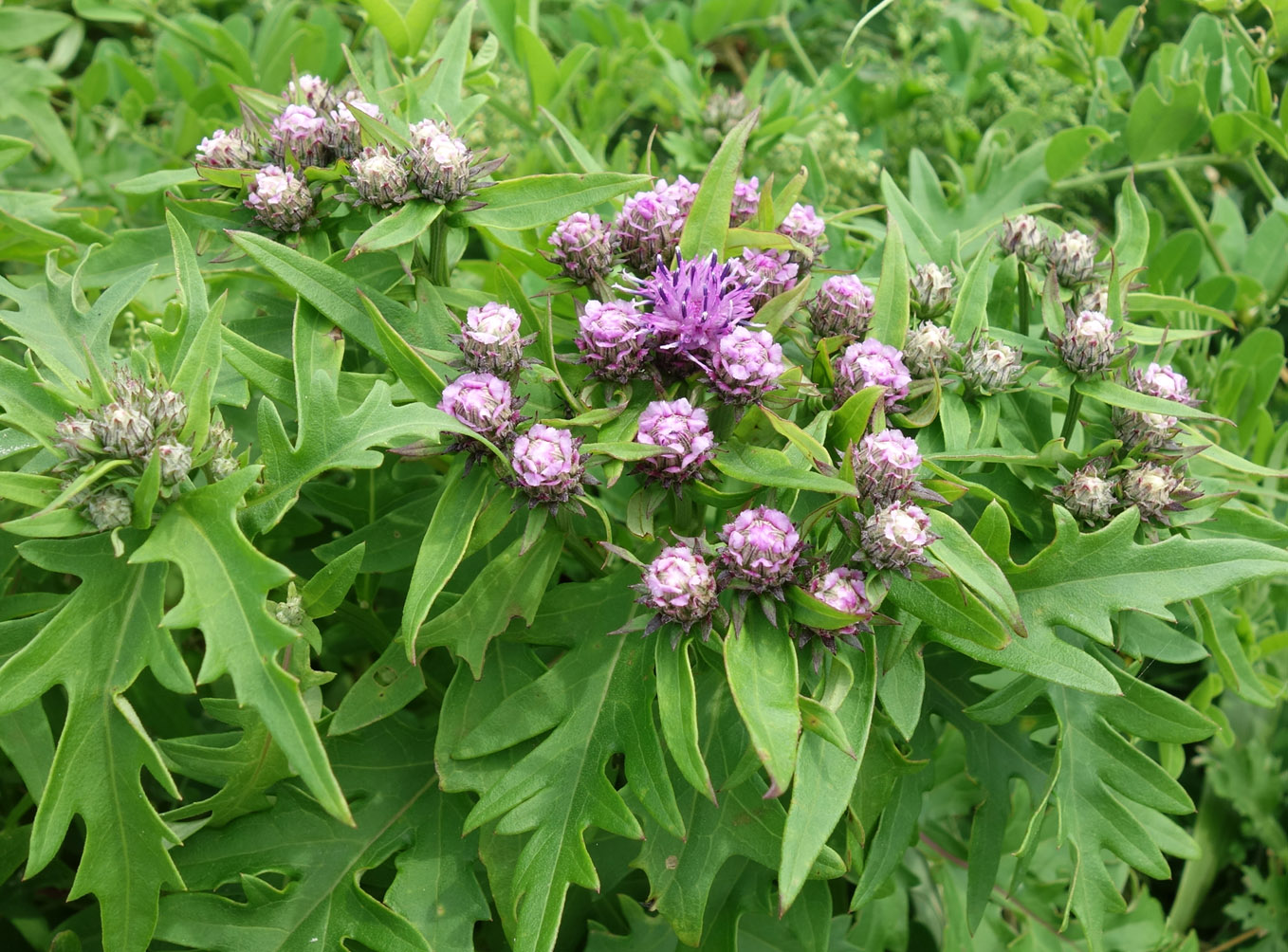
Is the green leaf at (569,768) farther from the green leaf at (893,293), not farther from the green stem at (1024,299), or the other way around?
the green stem at (1024,299)

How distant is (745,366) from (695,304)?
0.10 meters

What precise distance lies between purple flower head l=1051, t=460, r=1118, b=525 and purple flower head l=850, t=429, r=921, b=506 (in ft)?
1.03

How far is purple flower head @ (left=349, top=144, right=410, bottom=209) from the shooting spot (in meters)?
1.40

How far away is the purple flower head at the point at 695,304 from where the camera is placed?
1291 millimetres

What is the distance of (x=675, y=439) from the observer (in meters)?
1.27

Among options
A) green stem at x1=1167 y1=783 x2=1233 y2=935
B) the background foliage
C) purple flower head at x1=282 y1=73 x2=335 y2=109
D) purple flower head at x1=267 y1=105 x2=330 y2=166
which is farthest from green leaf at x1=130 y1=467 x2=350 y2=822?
green stem at x1=1167 y1=783 x2=1233 y2=935

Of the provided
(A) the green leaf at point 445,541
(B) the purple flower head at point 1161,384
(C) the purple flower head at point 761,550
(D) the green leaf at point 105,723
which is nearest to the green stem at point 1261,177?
(B) the purple flower head at point 1161,384

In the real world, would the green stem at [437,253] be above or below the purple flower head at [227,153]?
below

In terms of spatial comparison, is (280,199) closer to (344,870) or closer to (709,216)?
(709,216)

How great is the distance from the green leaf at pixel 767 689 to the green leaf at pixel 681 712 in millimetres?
61

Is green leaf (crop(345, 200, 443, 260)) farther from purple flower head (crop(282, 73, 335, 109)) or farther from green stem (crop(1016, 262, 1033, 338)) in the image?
green stem (crop(1016, 262, 1033, 338))

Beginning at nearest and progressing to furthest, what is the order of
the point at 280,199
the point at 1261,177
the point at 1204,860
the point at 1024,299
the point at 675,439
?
the point at 675,439 → the point at 280,199 → the point at 1024,299 → the point at 1261,177 → the point at 1204,860

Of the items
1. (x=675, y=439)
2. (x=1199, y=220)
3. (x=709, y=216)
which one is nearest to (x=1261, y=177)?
(x=1199, y=220)

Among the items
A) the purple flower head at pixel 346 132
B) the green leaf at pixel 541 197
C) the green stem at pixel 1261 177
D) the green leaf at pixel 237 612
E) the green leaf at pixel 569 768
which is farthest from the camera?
the green stem at pixel 1261 177
